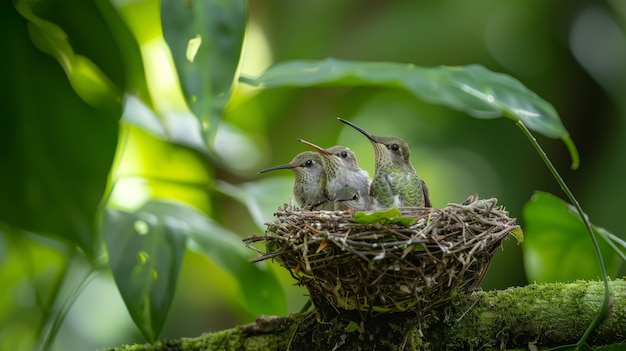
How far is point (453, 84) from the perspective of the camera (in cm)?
238

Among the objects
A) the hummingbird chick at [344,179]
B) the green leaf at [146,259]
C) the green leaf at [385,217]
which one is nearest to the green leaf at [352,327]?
the green leaf at [385,217]

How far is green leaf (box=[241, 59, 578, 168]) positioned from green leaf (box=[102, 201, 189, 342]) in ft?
2.07

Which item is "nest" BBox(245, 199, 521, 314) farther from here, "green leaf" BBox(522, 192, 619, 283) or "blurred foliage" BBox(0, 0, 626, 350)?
"blurred foliage" BBox(0, 0, 626, 350)

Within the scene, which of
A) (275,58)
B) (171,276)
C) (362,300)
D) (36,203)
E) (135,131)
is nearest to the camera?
(36,203)

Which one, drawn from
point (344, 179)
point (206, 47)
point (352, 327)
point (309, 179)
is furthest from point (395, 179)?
point (206, 47)

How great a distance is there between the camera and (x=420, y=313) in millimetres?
1994

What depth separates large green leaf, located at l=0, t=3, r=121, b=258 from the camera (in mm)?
1848

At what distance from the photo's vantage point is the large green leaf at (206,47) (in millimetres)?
1719

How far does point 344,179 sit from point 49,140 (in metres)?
1.25

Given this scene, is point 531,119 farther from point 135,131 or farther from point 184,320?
point 184,320

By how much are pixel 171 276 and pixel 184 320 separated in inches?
98.8

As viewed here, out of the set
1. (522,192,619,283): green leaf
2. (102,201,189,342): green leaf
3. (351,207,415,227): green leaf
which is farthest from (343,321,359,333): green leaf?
(522,192,619,283): green leaf

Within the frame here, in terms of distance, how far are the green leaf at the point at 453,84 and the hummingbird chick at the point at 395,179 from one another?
1.38 feet

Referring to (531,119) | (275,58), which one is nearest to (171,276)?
(531,119)
